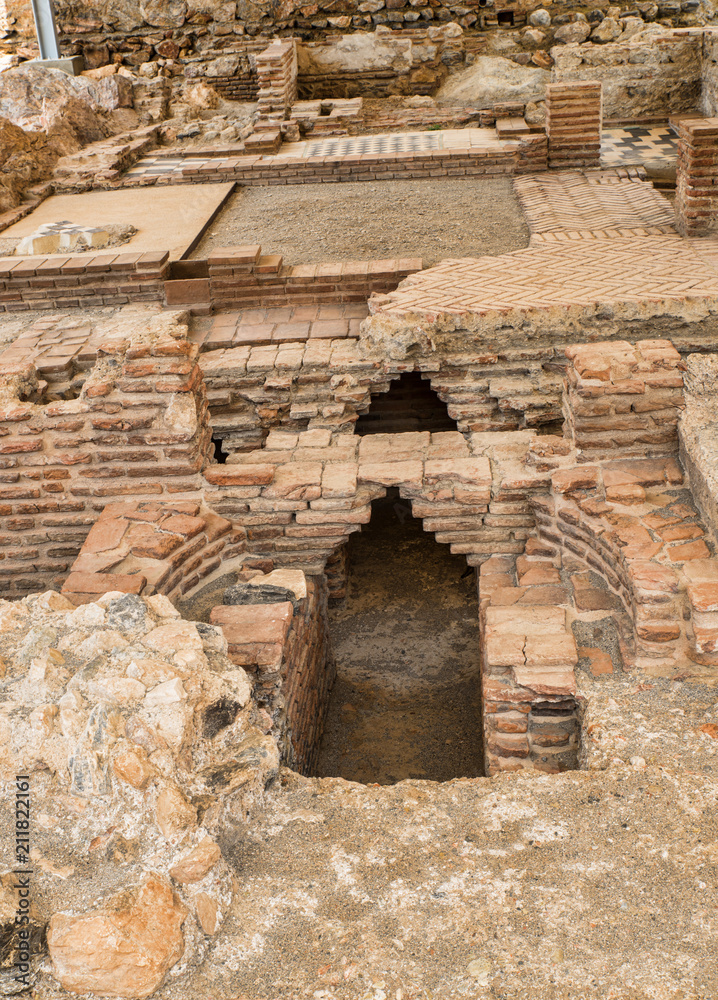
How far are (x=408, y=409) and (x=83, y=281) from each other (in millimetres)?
2746

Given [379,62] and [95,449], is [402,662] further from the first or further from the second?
[379,62]

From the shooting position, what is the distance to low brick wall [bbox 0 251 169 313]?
6.41 m

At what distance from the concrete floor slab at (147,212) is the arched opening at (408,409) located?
215 cm

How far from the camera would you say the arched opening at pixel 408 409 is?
6.09 metres

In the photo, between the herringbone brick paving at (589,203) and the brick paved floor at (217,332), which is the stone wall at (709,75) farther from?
the brick paved floor at (217,332)

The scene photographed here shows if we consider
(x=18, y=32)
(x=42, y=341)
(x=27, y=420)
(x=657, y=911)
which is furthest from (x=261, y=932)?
(x=18, y=32)

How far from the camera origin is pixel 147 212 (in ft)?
26.8

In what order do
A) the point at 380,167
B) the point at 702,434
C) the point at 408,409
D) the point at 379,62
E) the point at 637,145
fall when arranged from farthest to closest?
the point at 379,62 < the point at 637,145 < the point at 380,167 < the point at 408,409 < the point at 702,434

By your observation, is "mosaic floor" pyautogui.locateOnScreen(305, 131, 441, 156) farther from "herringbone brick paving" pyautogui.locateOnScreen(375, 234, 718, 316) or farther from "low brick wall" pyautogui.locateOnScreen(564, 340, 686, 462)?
"low brick wall" pyautogui.locateOnScreen(564, 340, 686, 462)

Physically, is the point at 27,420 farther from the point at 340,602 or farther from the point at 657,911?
the point at 657,911

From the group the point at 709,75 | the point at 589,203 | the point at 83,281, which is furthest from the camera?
the point at 709,75

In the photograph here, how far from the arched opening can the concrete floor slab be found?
2.15m

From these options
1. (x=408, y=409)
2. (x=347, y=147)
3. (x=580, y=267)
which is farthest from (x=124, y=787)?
(x=347, y=147)

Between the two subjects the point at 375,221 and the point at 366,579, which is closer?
A: the point at 366,579
